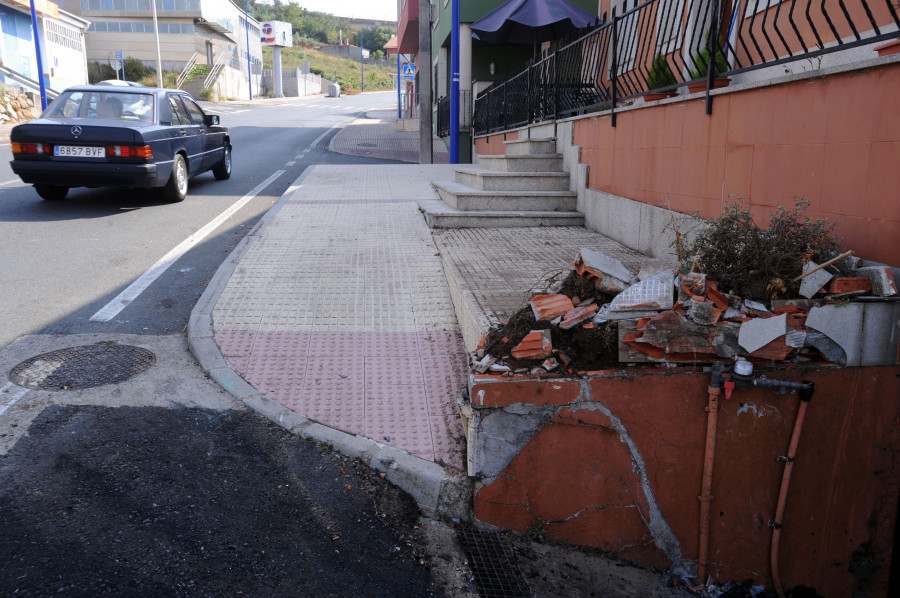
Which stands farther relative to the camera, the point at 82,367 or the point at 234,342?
the point at 234,342

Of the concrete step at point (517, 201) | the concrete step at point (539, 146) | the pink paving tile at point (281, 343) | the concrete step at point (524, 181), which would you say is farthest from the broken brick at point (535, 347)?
the concrete step at point (539, 146)

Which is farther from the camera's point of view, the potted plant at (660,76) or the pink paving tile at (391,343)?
the potted plant at (660,76)

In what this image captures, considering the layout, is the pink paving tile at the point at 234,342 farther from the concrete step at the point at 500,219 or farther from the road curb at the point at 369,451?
the concrete step at the point at 500,219

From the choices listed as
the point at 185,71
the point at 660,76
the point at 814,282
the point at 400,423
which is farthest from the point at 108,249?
the point at 185,71

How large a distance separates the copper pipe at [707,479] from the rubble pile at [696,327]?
23 centimetres

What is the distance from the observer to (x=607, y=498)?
342 centimetres

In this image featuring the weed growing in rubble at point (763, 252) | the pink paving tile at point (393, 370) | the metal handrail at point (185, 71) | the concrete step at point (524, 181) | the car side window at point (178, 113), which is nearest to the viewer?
the weed growing in rubble at point (763, 252)

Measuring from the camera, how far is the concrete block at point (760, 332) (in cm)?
331

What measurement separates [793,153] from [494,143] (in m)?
10.7

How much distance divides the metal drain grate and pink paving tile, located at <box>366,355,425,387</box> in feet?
4.34

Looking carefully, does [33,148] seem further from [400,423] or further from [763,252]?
[763,252]

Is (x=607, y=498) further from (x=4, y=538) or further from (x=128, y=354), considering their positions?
(x=128, y=354)

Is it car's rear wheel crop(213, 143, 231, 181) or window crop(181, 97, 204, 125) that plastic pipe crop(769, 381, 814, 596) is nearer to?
window crop(181, 97, 204, 125)

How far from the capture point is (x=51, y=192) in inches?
403
